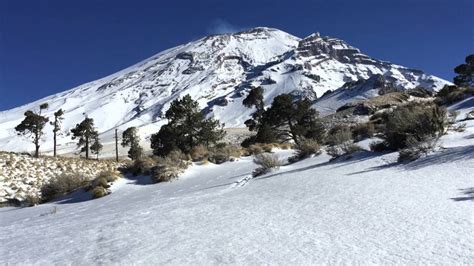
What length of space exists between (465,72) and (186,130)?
30566mm

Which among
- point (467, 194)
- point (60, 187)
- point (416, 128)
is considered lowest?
point (467, 194)

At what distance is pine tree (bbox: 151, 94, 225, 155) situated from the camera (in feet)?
93.4

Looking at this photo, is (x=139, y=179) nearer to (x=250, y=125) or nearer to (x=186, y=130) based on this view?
(x=186, y=130)

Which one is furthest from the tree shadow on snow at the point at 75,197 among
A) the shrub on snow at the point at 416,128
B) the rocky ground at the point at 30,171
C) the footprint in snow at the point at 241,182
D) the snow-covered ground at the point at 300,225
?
the shrub on snow at the point at 416,128

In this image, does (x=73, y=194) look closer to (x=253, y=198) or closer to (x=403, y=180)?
(x=253, y=198)

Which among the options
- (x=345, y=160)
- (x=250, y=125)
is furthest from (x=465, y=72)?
(x=345, y=160)

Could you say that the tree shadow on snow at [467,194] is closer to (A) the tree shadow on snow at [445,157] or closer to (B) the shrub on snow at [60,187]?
(A) the tree shadow on snow at [445,157]

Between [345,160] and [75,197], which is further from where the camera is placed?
[75,197]

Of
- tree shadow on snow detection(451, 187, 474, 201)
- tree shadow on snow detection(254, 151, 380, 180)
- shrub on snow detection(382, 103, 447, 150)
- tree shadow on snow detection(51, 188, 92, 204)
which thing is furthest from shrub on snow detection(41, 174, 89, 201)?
tree shadow on snow detection(451, 187, 474, 201)

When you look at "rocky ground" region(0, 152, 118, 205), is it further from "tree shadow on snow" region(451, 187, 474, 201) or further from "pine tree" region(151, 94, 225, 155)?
"tree shadow on snow" region(451, 187, 474, 201)

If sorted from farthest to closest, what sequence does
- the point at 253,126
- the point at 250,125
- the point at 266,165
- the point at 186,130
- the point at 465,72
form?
the point at 465,72 → the point at 250,125 → the point at 253,126 → the point at 186,130 → the point at 266,165

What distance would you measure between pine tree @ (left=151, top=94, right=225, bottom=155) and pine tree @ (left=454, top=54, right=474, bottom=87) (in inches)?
1089

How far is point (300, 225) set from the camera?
4.21 m

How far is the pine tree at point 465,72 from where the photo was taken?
4306cm
